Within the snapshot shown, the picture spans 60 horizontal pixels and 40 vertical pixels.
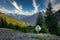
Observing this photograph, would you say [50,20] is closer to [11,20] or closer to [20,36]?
[11,20]

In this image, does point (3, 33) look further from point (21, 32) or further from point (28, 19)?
point (28, 19)

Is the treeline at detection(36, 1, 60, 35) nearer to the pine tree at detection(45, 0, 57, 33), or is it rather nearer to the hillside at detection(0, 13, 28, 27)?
the pine tree at detection(45, 0, 57, 33)

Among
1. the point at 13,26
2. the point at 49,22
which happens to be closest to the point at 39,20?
the point at 49,22

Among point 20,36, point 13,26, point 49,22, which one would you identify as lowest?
point 20,36

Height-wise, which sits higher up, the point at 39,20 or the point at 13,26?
the point at 39,20

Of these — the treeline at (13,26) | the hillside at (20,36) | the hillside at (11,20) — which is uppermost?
the hillside at (11,20)

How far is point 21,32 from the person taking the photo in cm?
849

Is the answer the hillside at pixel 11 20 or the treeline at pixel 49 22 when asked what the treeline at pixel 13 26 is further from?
the treeline at pixel 49 22

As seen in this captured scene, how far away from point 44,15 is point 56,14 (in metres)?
0.56

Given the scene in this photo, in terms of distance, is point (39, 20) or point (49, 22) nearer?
point (39, 20)

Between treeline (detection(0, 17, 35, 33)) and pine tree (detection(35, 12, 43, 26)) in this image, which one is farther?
pine tree (detection(35, 12, 43, 26))

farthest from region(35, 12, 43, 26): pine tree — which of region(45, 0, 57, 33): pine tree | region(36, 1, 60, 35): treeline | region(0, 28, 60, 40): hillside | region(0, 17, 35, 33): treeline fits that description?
region(0, 28, 60, 40): hillside

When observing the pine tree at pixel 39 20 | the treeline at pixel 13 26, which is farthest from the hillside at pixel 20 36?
the pine tree at pixel 39 20

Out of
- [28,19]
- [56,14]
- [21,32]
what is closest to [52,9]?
A: [56,14]
